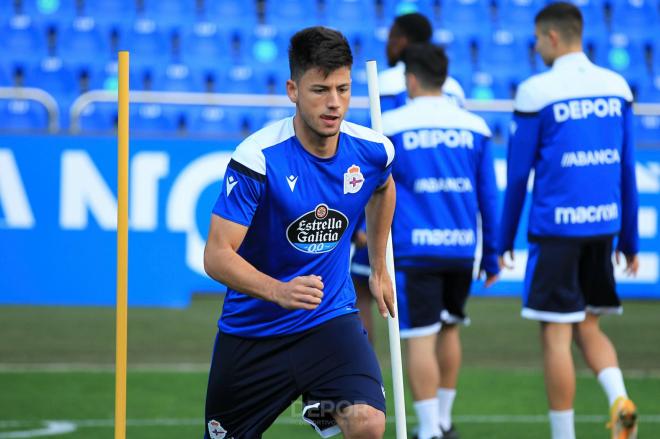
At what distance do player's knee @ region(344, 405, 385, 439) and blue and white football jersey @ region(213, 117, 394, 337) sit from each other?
0.39 m

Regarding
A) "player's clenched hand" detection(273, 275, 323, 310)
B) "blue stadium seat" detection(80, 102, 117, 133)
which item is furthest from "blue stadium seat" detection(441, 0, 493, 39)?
"player's clenched hand" detection(273, 275, 323, 310)

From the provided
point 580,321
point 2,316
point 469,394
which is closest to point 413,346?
point 580,321

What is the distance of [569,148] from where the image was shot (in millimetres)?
6207

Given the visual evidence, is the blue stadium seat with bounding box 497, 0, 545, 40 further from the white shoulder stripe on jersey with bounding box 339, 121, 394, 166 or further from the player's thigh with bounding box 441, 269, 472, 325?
the white shoulder stripe on jersey with bounding box 339, 121, 394, 166

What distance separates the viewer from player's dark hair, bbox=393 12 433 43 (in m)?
7.75

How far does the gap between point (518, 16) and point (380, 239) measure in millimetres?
12789

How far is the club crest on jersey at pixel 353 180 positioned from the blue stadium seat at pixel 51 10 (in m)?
12.0

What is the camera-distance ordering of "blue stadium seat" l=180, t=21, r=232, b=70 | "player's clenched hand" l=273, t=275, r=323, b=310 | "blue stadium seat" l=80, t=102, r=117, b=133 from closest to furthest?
"player's clenched hand" l=273, t=275, r=323, b=310
"blue stadium seat" l=80, t=102, r=117, b=133
"blue stadium seat" l=180, t=21, r=232, b=70

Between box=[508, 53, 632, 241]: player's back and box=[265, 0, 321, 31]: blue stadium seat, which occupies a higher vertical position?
box=[265, 0, 321, 31]: blue stadium seat

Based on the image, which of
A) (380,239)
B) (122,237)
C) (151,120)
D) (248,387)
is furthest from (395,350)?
(151,120)

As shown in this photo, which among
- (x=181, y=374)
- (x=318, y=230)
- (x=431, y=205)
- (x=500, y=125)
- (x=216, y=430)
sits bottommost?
(x=181, y=374)

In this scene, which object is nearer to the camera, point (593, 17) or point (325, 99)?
point (325, 99)

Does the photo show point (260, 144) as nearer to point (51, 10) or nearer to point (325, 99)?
point (325, 99)

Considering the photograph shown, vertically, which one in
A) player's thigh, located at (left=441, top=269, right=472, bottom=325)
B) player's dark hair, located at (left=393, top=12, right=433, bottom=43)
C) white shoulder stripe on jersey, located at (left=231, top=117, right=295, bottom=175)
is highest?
player's dark hair, located at (left=393, top=12, right=433, bottom=43)
